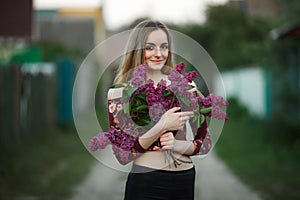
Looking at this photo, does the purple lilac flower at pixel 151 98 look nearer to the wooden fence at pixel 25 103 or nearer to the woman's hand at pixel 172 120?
the woman's hand at pixel 172 120

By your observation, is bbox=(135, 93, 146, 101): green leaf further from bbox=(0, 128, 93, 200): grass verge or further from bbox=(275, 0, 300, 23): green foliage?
bbox=(275, 0, 300, 23): green foliage

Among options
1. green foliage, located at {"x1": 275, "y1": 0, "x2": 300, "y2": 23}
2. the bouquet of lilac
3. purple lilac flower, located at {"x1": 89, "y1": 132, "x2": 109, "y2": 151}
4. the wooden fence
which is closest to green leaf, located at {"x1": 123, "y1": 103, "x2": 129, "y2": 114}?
the bouquet of lilac

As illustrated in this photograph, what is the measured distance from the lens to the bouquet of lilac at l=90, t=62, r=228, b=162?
120 inches

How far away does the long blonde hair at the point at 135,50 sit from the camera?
3.20 m

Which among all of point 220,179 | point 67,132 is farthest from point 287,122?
point 67,132

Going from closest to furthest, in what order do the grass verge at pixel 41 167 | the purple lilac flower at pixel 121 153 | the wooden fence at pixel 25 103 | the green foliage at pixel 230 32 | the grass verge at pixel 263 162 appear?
1. the purple lilac flower at pixel 121 153
2. the grass verge at pixel 263 162
3. the grass verge at pixel 41 167
4. the wooden fence at pixel 25 103
5. the green foliage at pixel 230 32

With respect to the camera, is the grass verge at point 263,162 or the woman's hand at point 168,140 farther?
the grass verge at point 263,162

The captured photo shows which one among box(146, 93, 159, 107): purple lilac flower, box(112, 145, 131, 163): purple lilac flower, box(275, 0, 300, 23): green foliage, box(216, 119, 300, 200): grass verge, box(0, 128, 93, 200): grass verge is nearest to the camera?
box(146, 93, 159, 107): purple lilac flower

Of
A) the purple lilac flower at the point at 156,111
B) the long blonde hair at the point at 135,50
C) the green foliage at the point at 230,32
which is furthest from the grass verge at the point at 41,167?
the green foliage at the point at 230,32

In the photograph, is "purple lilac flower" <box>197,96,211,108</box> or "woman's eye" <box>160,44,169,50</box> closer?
"purple lilac flower" <box>197,96,211,108</box>

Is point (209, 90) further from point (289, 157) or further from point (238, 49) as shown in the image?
point (238, 49)

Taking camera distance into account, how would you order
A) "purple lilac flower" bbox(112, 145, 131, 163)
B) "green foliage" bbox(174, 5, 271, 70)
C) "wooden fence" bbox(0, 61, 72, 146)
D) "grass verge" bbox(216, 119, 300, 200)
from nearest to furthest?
"purple lilac flower" bbox(112, 145, 131, 163), "grass verge" bbox(216, 119, 300, 200), "wooden fence" bbox(0, 61, 72, 146), "green foliage" bbox(174, 5, 271, 70)

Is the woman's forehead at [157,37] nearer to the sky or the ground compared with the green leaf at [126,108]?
nearer to the sky

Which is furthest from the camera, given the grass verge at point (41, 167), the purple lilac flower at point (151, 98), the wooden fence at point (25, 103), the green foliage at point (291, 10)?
the green foliage at point (291, 10)
